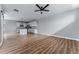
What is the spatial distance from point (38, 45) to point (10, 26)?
0.34 m

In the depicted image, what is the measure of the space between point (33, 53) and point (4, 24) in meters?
0.41

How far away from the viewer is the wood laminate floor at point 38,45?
1302 mm

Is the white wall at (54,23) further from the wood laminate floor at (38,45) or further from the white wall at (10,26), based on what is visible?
the white wall at (10,26)

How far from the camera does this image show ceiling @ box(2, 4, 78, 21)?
50.6 inches

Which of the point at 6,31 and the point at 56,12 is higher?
the point at 56,12

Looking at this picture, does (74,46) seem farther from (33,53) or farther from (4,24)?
(4,24)

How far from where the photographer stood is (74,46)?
1.30 m

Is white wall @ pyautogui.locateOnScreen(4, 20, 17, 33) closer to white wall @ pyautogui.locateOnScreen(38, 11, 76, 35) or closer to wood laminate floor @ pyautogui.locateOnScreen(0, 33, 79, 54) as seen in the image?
wood laminate floor @ pyautogui.locateOnScreen(0, 33, 79, 54)

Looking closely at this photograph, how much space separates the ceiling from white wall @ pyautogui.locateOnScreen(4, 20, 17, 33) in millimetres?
41

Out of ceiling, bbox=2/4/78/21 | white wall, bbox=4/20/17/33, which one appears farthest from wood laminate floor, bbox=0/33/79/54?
ceiling, bbox=2/4/78/21

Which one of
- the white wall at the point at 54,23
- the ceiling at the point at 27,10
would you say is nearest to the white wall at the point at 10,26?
the ceiling at the point at 27,10
